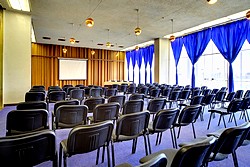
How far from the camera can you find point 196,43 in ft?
33.8

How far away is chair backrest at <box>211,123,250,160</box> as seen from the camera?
5.90 ft

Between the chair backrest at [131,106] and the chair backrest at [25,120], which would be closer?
the chair backrest at [25,120]

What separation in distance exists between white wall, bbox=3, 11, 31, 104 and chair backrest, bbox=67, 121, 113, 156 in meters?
6.99

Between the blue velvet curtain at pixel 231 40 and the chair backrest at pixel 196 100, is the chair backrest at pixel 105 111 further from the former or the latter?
the blue velvet curtain at pixel 231 40

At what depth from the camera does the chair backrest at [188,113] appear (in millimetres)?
3036

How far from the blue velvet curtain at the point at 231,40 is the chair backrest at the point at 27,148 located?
29.2 ft

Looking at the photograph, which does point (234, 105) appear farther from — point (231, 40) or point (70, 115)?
point (231, 40)

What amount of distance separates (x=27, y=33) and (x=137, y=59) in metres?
10.8

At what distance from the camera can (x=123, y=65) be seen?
19047 millimetres

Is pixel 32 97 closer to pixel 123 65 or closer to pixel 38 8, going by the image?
pixel 38 8

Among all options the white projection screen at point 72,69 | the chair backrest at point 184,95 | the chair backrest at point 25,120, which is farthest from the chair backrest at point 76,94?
the white projection screen at point 72,69

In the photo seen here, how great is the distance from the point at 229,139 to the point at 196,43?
31.0 feet

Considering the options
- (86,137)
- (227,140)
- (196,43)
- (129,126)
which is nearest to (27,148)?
(86,137)

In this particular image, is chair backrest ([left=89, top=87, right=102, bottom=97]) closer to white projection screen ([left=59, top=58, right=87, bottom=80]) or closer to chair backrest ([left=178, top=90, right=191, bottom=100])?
chair backrest ([left=178, top=90, right=191, bottom=100])
